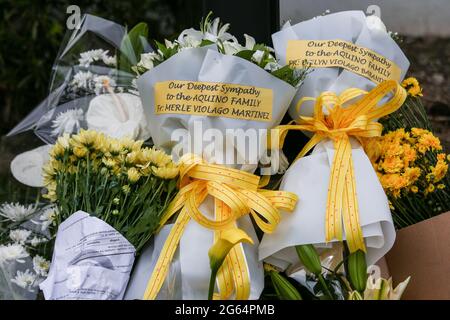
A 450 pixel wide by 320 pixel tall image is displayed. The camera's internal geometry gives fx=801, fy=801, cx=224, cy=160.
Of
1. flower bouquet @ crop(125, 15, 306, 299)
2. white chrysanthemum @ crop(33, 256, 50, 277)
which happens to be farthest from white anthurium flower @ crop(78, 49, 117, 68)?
white chrysanthemum @ crop(33, 256, 50, 277)

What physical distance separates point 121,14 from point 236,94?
1698mm

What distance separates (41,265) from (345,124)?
2.14ft

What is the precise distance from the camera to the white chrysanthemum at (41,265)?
5.01 feet

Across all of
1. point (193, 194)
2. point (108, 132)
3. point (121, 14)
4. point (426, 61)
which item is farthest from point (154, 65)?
point (121, 14)

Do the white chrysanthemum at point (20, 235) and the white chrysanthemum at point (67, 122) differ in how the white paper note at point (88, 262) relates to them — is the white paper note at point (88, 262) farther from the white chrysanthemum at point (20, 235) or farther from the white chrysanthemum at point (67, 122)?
the white chrysanthemum at point (67, 122)

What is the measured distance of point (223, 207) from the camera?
59.0 inches

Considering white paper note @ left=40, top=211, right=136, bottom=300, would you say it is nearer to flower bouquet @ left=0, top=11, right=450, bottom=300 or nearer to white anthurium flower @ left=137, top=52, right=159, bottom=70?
flower bouquet @ left=0, top=11, right=450, bottom=300

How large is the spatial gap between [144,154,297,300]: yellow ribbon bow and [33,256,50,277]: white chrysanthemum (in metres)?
0.22

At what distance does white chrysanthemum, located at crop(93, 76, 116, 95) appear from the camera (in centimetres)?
170

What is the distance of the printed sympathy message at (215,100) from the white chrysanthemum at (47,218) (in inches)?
11.6

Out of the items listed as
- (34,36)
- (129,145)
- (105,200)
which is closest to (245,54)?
(129,145)

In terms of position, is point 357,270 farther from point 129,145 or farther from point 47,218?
point 47,218

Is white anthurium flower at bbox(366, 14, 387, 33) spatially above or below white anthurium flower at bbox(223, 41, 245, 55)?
above

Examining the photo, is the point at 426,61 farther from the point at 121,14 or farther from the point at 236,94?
the point at 121,14
